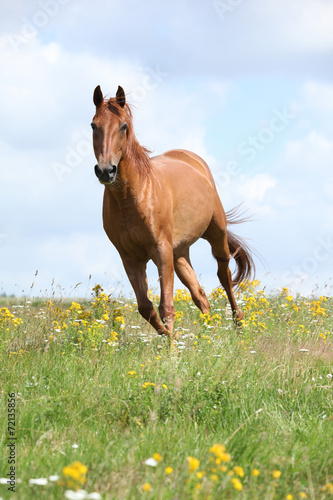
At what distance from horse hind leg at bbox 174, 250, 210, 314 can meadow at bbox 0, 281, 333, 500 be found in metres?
1.64

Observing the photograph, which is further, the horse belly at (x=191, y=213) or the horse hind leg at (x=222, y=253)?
the horse hind leg at (x=222, y=253)

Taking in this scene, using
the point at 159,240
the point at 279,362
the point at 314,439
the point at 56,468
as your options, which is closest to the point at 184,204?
the point at 159,240

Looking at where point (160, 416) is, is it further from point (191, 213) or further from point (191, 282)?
point (191, 282)

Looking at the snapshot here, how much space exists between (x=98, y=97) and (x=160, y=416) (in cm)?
362

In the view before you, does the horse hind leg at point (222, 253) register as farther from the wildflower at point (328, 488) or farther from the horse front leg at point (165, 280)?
the wildflower at point (328, 488)

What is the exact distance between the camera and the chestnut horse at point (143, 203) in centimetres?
604

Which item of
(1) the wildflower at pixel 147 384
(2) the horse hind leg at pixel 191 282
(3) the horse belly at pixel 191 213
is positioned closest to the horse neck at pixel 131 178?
(3) the horse belly at pixel 191 213

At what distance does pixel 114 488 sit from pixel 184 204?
16.9 feet

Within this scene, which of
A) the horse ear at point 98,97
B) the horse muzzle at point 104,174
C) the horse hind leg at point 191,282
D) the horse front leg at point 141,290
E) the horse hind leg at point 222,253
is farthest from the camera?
the horse hind leg at point 222,253

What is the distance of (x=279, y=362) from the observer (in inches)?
221

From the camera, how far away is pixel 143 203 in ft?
21.5

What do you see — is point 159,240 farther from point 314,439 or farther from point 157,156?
point 314,439

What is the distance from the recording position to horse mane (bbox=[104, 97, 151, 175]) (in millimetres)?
6188

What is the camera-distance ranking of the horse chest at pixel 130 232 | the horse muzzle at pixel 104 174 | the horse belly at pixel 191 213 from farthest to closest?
1. the horse belly at pixel 191 213
2. the horse chest at pixel 130 232
3. the horse muzzle at pixel 104 174
